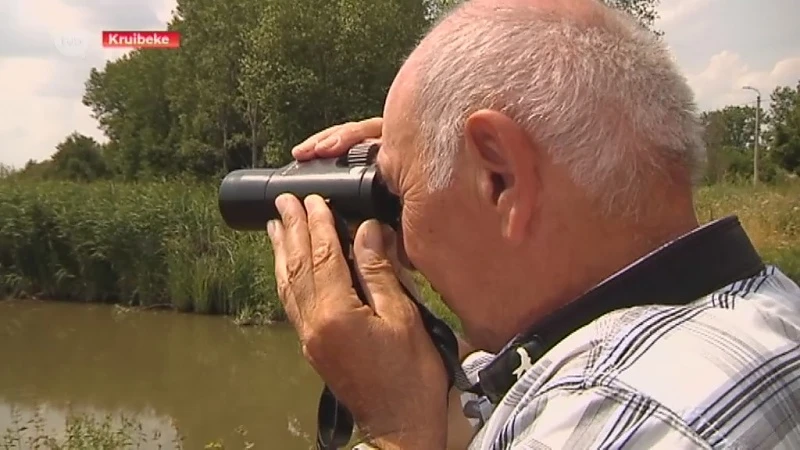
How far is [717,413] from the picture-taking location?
30.9 inches

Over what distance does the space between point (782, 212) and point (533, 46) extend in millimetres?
12277

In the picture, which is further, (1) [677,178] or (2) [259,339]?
(2) [259,339]

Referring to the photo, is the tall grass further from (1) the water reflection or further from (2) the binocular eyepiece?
(2) the binocular eyepiece

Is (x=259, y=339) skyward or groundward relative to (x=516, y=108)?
groundward

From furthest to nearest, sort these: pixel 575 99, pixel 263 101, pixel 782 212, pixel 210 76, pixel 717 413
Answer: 1. pixel 210 76
2. pixel 263 101
3. pixel 782 212
4. pixel 575 99
5. pixel 717 413

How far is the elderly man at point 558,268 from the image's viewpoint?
0.82 m

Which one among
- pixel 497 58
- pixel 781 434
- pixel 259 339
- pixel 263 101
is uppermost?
pixel 263 101

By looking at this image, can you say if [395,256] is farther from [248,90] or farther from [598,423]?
[248,90]

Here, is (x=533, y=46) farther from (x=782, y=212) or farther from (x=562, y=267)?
(x=782, y=212)

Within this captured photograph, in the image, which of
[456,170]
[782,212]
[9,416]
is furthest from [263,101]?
[456,170]

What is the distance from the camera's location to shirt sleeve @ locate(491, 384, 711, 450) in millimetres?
773

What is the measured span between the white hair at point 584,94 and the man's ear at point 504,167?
1 centimetres

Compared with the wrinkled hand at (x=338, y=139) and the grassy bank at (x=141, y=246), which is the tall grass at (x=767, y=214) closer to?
the grassy bank at (x=141, y=246)

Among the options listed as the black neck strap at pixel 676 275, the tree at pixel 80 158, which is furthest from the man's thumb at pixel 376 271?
the tree at pixel 80 158
